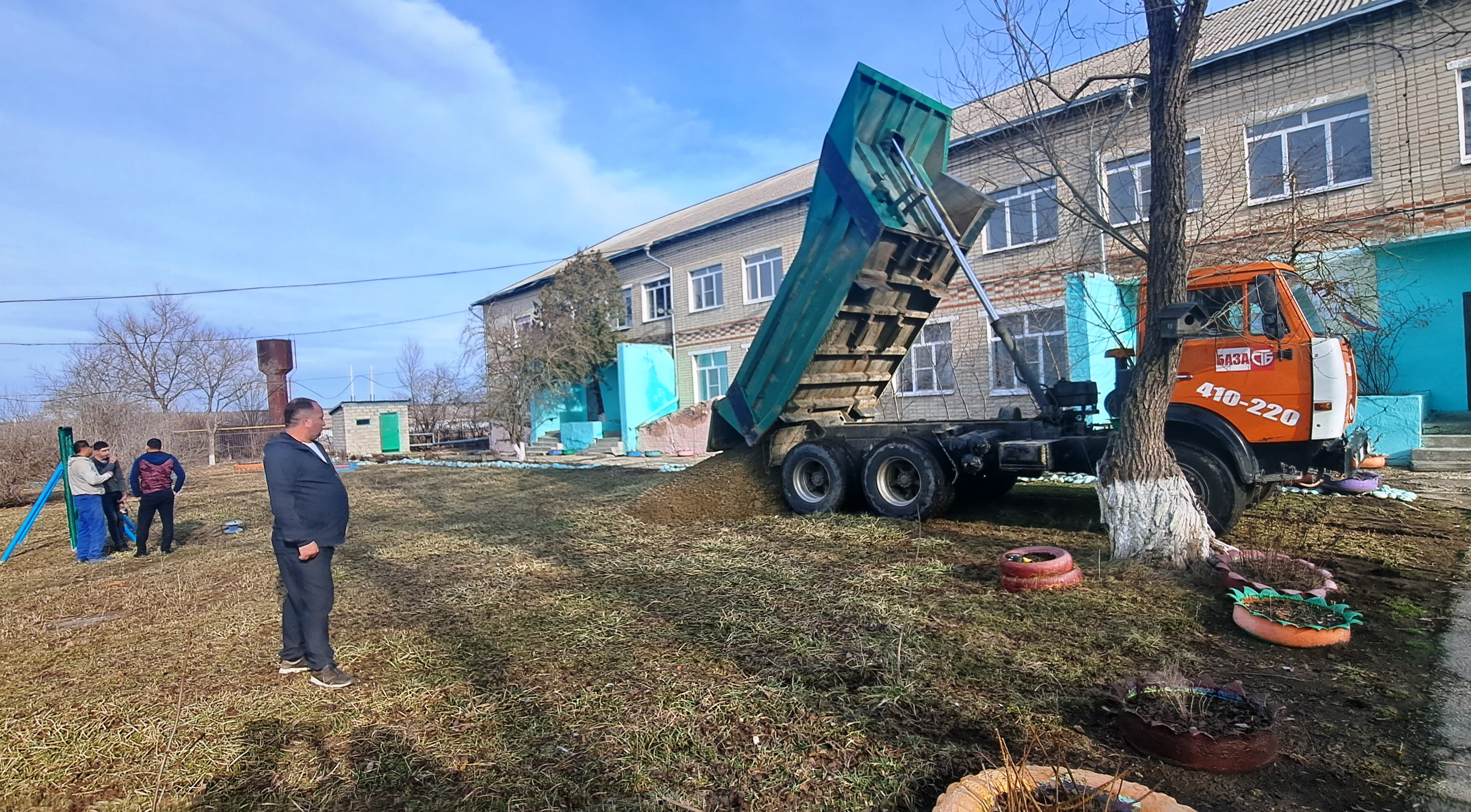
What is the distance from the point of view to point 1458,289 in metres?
11.4

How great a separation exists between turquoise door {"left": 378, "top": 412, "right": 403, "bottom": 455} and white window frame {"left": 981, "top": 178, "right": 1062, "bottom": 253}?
2088 cm

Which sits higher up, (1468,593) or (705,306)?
(705,306)

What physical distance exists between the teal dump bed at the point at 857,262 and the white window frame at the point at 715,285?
15.0 m

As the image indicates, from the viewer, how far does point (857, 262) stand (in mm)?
7461

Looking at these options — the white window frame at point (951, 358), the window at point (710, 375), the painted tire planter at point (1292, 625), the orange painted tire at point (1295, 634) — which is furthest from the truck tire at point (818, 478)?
the window at point (710, 375)

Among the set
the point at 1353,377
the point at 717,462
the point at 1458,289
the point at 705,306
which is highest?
the point at 705,306

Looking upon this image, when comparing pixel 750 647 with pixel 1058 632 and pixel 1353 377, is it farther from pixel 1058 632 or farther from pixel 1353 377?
pixel 1353 377

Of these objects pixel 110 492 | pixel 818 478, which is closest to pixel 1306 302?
pixel 818 478

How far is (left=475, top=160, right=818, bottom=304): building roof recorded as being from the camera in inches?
874

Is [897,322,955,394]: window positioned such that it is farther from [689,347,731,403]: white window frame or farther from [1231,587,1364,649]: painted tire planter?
[1231,587,1364,649]: painted tire planter

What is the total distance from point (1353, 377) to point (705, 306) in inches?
755

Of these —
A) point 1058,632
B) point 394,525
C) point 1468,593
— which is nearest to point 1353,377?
point 1468,593

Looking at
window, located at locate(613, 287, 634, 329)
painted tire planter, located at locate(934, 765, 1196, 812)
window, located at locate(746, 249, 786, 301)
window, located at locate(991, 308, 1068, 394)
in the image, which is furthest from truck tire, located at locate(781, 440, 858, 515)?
window, located at locate(613, 287, 634, 329)

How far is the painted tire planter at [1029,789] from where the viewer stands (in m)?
2.09
